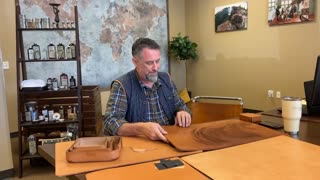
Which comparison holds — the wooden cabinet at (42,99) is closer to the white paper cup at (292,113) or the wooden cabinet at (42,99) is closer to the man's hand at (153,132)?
the man's hand at (153,132)

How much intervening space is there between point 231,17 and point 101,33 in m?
2.23

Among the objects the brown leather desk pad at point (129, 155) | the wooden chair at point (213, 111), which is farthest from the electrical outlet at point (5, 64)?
the brown leather desk pad at point (129, 155)

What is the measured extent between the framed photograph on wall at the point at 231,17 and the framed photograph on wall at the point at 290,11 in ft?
1.62

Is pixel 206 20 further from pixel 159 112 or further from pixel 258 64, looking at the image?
pixel 159 112

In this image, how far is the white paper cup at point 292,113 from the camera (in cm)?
143

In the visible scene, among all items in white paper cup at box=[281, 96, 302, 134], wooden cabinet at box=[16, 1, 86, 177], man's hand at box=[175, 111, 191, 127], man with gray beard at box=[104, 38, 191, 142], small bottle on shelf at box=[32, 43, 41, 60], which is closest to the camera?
white paper cup at box=[281, 96, 302, 134]

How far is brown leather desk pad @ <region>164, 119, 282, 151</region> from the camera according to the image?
1.27m

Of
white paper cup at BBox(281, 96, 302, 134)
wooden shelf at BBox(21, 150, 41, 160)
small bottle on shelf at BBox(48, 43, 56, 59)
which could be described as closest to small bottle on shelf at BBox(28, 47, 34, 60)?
small bottle on shelf at BBox(48, 43, 56, 59)

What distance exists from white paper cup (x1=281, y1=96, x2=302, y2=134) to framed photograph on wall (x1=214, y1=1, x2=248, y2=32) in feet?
11.9

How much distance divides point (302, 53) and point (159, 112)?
292cm

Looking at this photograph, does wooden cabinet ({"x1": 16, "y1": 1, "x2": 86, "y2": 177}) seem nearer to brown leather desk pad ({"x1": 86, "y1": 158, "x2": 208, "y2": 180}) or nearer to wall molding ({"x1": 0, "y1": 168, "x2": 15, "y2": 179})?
wall molding ({"x1": 0, "y1": 168, "x2": 15, "y2": 179})

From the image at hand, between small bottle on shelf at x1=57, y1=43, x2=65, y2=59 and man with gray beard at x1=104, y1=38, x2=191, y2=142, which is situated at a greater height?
small bottle on shelf at x1=57, y1=43, x2=65, y2=59

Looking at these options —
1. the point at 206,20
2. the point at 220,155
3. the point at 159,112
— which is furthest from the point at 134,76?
the point at 206,20

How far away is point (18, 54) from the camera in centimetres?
306
